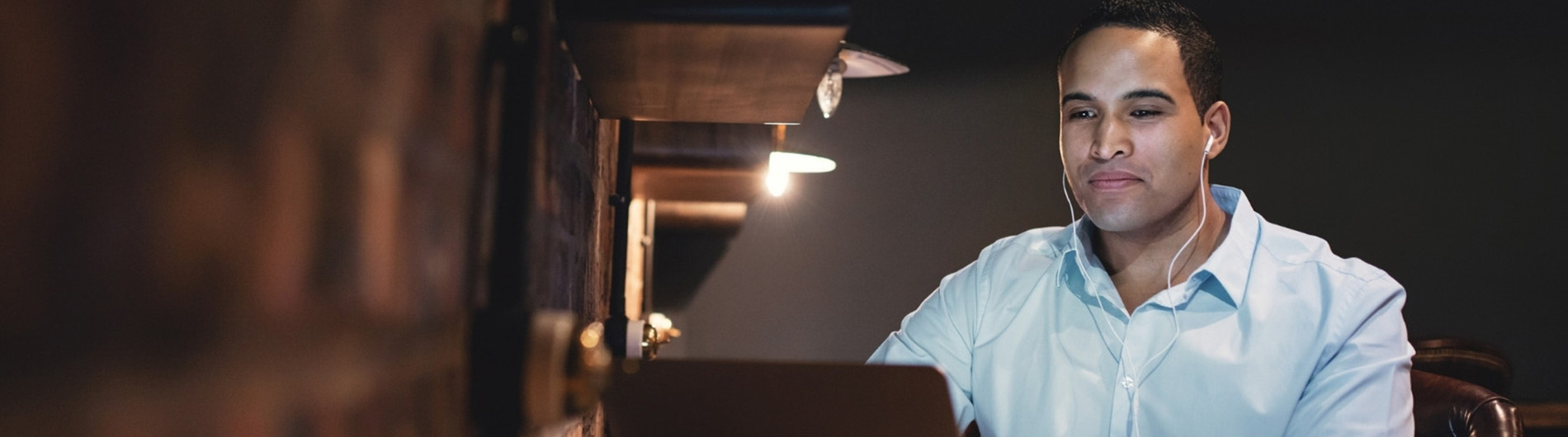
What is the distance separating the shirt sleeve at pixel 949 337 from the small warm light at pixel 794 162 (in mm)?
1001

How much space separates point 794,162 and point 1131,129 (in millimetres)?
1633

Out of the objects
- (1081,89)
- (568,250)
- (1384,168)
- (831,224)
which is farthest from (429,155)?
(1384,168)

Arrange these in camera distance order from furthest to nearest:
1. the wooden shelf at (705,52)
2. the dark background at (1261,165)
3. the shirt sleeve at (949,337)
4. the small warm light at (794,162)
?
1. the dark background at (1261,165)
2. the small warm light at (794,162)
3. the shirt sleeve at (949,337)
4. the wooden shelf at (705,52)

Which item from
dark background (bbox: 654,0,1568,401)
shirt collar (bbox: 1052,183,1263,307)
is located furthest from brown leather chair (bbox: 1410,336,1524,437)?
dark background (bbox: 654,0,1568,401)

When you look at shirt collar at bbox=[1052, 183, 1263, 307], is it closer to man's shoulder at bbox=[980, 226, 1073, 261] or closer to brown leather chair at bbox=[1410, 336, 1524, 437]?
man's shoulder at bbox=[980, 226, 1073, 261]

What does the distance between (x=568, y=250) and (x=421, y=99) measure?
23.8 inches

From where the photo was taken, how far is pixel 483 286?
75 centimetres

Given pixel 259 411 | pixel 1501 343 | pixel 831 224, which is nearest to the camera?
pixel 259 411

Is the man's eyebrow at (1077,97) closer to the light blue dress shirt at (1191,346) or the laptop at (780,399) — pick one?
the light blue dress shirt at (1191,346)

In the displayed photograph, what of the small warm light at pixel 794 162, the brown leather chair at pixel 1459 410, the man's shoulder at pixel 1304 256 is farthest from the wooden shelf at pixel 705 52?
the small warm light at pixel 794 162

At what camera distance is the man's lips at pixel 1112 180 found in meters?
1.93

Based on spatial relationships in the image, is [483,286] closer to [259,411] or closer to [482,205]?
[482,205]

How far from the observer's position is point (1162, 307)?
1951 mm

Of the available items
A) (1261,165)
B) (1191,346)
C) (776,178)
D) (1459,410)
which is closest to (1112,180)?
(1191,346)
